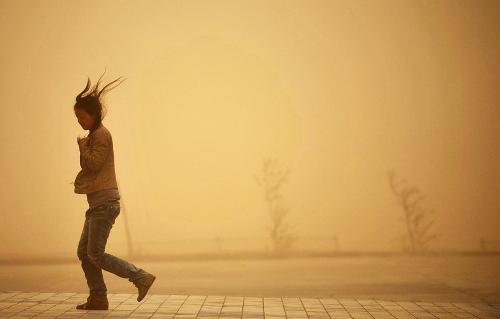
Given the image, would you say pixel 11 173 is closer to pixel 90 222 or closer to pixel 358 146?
pixel 90 222

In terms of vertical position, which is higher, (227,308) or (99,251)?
(99,251)

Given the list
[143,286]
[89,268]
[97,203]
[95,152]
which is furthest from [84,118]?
[143,286]

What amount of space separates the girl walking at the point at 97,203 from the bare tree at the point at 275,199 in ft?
85.9

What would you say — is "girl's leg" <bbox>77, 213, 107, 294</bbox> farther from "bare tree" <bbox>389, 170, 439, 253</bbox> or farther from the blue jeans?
"bare tree" <bbox>389, 170, 439, 253</bbox>

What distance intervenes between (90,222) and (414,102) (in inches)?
4162

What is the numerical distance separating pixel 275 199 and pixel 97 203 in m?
26.9

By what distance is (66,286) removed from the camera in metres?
5.98

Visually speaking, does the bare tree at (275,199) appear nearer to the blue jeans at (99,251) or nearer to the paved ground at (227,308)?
the paved ground at (227,308)

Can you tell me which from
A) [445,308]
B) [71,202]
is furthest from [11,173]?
[445,308]

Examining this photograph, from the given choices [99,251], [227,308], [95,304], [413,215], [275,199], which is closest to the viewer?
[99,251]

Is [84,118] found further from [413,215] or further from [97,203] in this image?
[413,215]

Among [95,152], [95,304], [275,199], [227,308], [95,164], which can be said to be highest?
[95,152]

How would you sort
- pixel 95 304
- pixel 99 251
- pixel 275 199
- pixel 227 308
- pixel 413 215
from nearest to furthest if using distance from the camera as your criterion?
pixel 99 251, pixel 95 304, pixel 227 308, pixel 275 199, pixel 413 215

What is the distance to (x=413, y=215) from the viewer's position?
34.6 m
